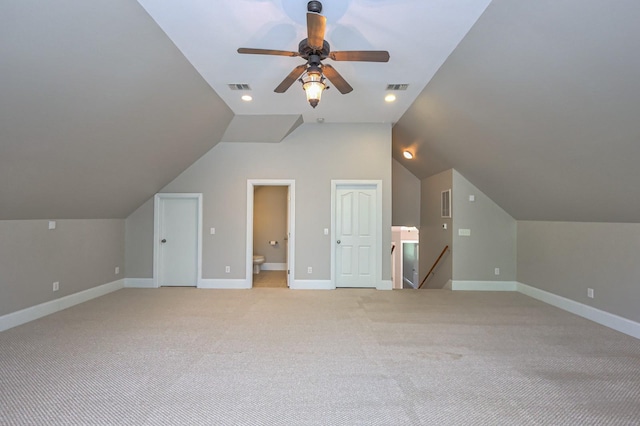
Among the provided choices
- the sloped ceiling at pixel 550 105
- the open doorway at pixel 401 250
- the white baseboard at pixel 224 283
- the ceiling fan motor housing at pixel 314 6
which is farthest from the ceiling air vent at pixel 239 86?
the open doorway at pixel 401 250

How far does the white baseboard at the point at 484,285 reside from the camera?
17.6ft

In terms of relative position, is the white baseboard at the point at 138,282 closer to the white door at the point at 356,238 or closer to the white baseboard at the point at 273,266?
the white baseboard at the point at 273,266

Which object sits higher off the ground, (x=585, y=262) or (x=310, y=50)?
(x=310, y=50)

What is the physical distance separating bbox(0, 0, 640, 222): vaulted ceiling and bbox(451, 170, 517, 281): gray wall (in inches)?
36.3

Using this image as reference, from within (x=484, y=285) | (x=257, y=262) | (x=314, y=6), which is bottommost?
(x=484, y=285)

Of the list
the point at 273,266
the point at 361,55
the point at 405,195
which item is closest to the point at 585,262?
the point at 405,195

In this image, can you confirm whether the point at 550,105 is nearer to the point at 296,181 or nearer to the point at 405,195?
the point at 296,181

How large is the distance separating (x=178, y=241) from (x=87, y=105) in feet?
10.4

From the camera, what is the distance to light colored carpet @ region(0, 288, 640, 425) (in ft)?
6.61

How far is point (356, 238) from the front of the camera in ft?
17.5

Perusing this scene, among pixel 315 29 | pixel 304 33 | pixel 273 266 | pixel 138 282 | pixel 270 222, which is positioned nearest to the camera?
pixel 315 29

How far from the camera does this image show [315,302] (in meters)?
4.50

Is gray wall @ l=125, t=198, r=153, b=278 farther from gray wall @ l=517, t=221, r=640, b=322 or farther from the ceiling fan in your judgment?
gray wall @ l=517, t=221, r=640, b=322

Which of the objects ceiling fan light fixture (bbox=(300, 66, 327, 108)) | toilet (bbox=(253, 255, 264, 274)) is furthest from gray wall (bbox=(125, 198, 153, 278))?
ceiling fan light fixture (bbox=(300, 66, 327, 108))
